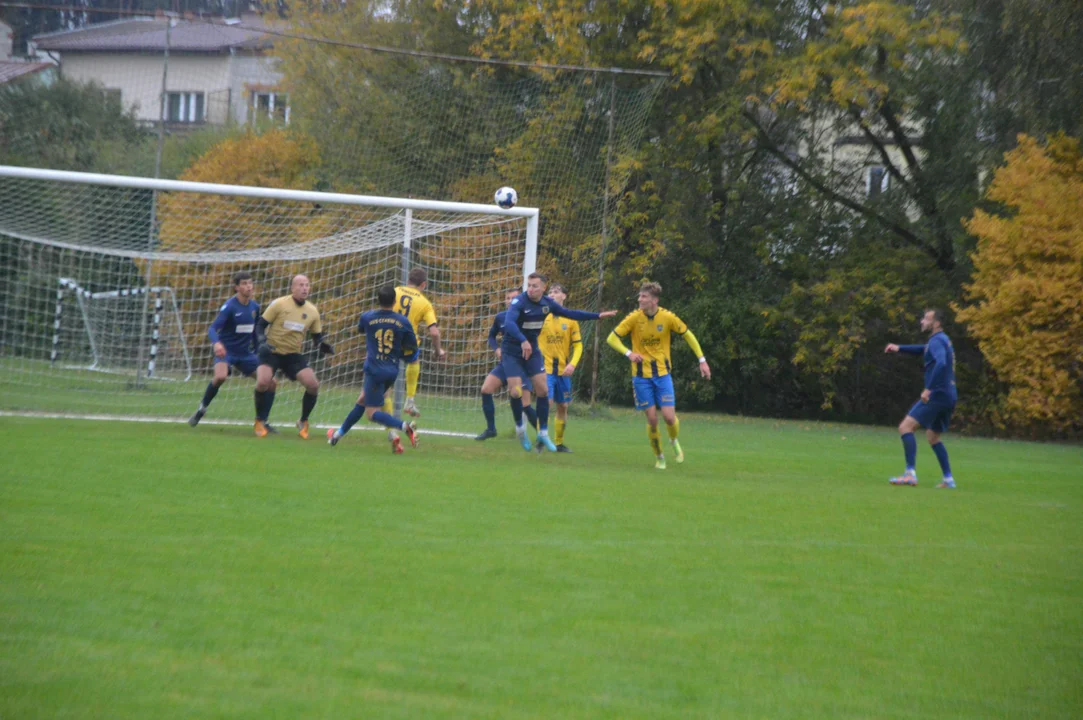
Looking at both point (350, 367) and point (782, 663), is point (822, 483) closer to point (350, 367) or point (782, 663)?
point (782, 663)

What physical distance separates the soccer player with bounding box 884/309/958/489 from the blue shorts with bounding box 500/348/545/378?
13.6 ft

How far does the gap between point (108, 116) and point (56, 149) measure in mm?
4553

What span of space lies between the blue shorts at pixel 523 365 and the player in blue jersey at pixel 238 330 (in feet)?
10.2

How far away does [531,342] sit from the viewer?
14.1 meters

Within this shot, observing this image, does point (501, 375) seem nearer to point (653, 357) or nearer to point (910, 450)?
point (653, 357)

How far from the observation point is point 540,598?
5.90 m

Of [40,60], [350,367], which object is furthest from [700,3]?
[40,60]

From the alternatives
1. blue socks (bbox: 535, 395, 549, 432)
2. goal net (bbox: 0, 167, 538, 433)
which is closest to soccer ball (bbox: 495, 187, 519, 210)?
goal net (bbox: 0, 167, 538, 433)

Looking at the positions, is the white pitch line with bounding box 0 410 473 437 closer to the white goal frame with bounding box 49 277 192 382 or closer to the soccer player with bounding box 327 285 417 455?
the soccer player with bounding box 327 285 417 455

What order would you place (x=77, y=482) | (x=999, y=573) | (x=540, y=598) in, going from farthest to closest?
(x=77, y=482) → (x=999, y=573) → (x=540, y=598)

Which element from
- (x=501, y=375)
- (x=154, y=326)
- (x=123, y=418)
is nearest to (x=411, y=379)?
(x=501, y=375)

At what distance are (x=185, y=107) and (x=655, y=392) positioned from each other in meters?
31.2

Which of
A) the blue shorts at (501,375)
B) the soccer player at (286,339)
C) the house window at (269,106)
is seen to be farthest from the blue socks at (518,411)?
the house window at (269,106)

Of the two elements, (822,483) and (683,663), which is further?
(822,483)
